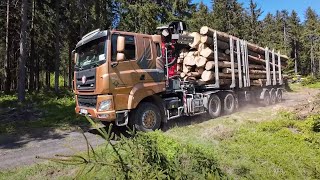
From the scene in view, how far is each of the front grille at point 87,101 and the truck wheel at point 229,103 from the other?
5873 mm

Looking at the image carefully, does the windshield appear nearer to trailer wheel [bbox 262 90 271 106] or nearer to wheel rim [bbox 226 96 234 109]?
wheel rim [bbox 226 96 234 109]

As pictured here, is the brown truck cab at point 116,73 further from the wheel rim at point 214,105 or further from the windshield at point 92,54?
the wheel rim at point 214,105

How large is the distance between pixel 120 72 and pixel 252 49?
8.56m

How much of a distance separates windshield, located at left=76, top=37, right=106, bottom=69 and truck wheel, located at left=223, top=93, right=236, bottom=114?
19.8ft

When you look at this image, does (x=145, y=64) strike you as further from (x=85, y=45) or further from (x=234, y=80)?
(x=234, y=80)

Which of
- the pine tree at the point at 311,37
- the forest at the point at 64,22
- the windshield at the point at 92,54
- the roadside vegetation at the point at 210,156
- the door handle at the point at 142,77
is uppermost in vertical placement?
the pine tree at the point at 311,37

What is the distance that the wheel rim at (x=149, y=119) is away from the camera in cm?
903

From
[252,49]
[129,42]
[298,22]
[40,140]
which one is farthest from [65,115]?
[298,22]

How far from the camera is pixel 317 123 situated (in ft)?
25.0

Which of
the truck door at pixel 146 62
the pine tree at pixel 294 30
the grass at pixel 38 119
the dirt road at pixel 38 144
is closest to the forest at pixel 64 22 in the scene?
the grass at pixel 38 119

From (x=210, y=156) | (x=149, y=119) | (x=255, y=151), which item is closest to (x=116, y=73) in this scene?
(x=149, y=119)

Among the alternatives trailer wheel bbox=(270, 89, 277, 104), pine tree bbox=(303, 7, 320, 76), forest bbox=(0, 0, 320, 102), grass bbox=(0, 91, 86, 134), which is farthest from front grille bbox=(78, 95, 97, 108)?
pine tree bbox=(303, 7, 320, 76)

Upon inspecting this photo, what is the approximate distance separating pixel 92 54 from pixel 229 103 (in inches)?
256

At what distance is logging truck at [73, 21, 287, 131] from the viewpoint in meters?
8.30
